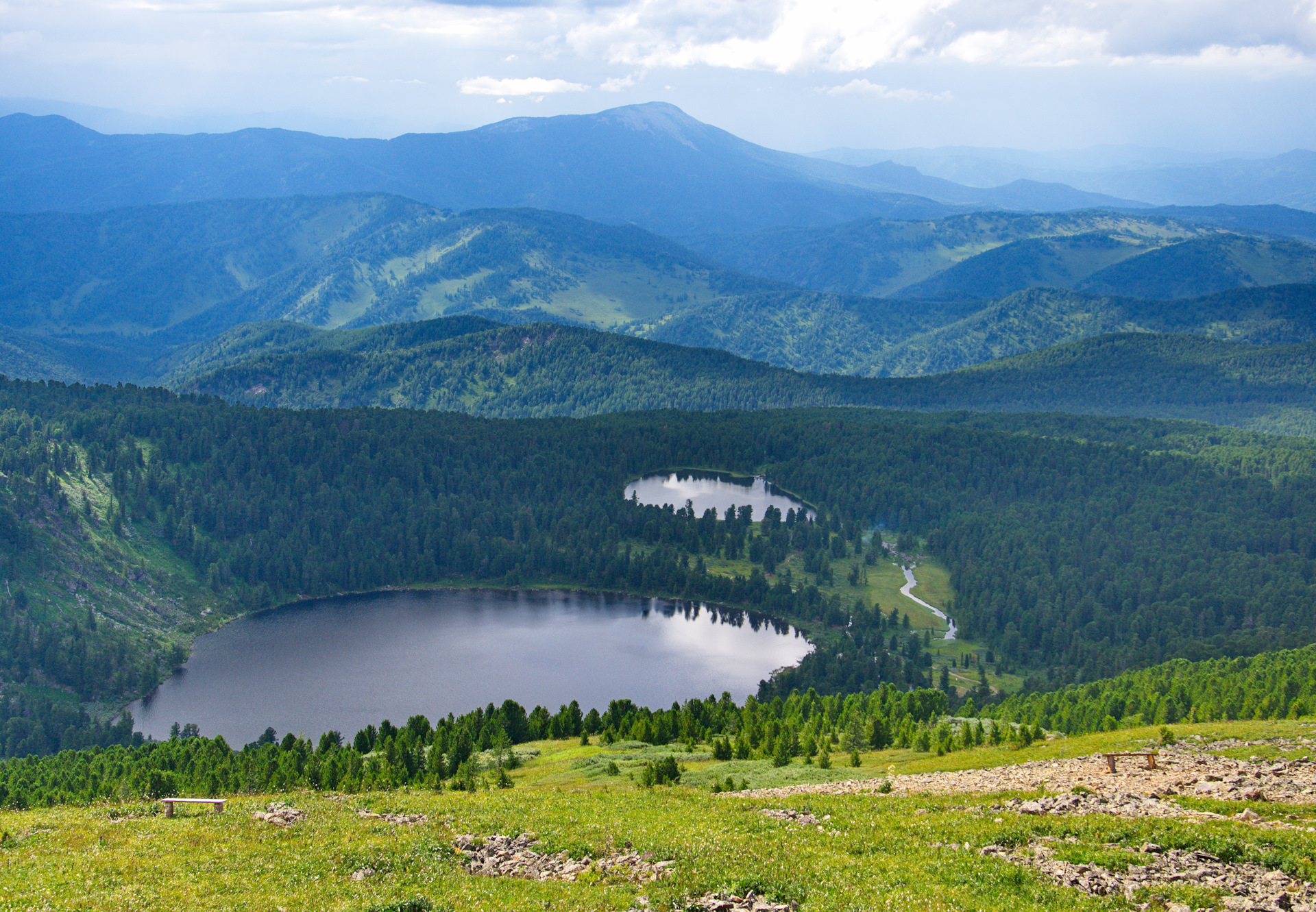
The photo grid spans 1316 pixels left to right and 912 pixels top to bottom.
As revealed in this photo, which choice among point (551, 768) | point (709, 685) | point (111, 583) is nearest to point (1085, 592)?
point (709, 685)

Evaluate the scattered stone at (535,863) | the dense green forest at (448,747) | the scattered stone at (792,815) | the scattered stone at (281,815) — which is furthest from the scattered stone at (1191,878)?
the dense green forest at (448,747)

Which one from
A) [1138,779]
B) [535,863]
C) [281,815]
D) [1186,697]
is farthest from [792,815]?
[1186,697]

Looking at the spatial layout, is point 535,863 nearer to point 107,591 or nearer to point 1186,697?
point 1186,697

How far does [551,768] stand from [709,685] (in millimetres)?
70293

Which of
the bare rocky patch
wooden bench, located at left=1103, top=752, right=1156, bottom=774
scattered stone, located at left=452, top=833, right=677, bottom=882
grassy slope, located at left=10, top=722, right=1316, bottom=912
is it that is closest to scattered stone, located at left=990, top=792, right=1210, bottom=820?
the bare rocky patch

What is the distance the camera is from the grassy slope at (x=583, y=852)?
132 ft

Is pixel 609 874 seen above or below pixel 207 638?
below

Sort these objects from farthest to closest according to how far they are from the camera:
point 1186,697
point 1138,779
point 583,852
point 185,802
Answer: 1. point 1186,697
2. point 185,802
3. point 1138,779
4. point 583,852

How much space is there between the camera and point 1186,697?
11025 cm

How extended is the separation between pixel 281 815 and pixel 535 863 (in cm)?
1722

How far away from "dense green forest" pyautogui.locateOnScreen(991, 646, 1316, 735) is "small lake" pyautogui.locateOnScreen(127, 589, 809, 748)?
4757cm

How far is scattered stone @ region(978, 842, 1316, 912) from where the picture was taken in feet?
119

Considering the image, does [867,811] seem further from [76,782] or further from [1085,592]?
[1085,592]

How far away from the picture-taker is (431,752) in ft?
313
